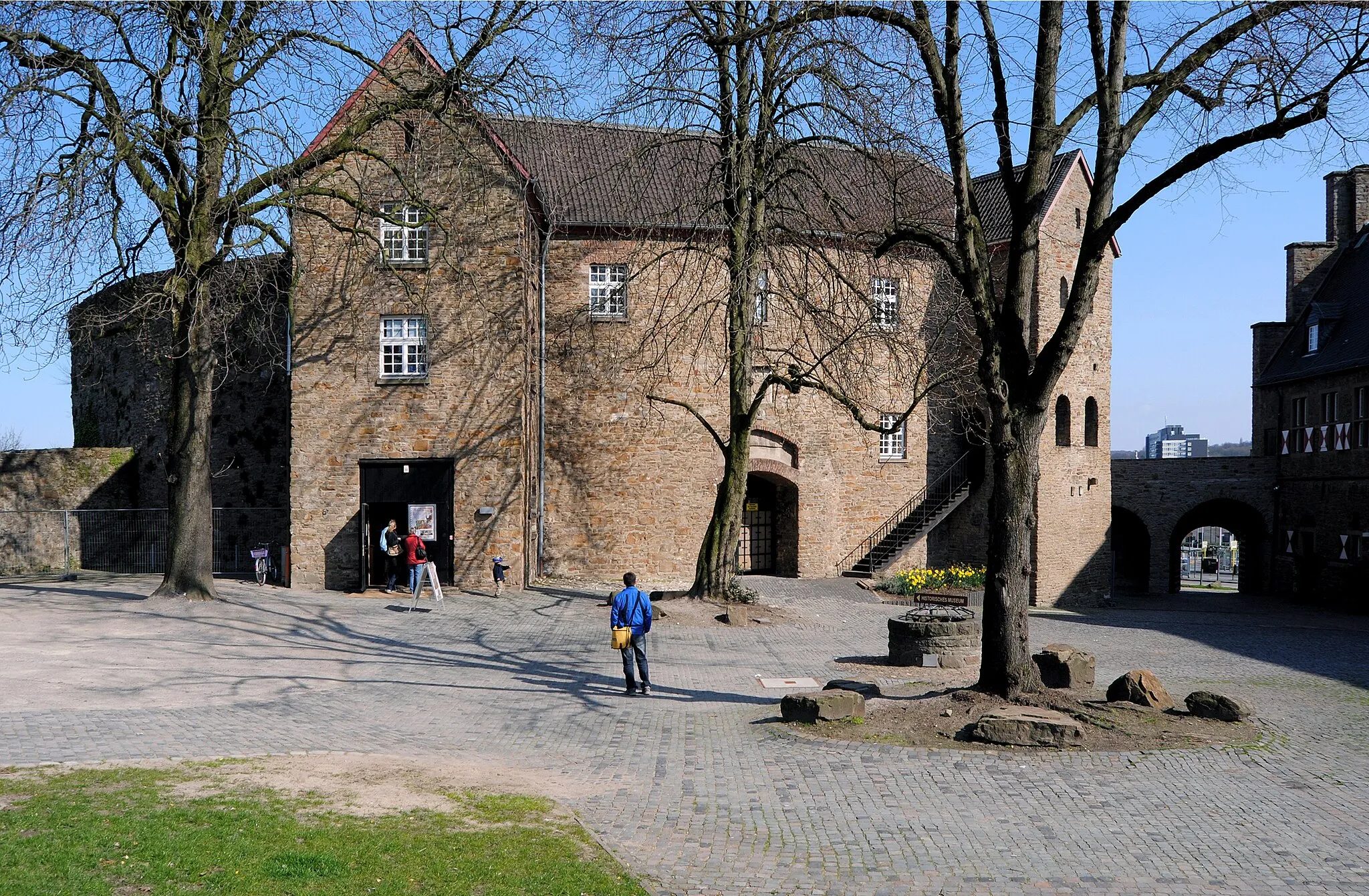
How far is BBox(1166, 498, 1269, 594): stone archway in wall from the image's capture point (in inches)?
1401

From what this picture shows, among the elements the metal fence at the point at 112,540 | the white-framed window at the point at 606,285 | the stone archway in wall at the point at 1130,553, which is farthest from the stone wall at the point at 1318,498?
the metal fence at the point at 112,540

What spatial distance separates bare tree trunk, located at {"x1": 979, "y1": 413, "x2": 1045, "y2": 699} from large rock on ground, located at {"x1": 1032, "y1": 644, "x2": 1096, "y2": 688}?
163 cm

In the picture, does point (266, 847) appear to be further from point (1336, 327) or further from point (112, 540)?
point (1336, 327)

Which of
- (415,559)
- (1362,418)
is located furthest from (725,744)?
(1362,418)

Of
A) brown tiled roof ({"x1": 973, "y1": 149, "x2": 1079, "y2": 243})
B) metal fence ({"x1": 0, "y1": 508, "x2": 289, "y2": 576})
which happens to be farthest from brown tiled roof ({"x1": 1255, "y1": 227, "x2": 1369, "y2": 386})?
metal fence ({"x1": 0, "y1": 508, "x2": 289, "y2": 576})

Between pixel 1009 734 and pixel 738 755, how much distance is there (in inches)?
102

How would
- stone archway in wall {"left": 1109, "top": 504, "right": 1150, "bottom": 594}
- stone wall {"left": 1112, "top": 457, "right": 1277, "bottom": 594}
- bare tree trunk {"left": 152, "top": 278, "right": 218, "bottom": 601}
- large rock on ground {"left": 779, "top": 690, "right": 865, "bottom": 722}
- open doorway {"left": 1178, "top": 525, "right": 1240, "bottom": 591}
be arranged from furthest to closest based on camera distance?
open doorway {"left": 1178, "top": 525, "right": 1240, "bottom": 591}, stone archway in wall {"left": 1109, "top": 504, "right": 1150, "bottom": 594}, stone wall {"left": 1112, "top": 457, "right": 1277, "bottom": 594}, bare tree trunk {"left": 152, "top": 278, "right": 218, "bottom": 601}, large rock on ground {"left": 779, "top": 690, "right": 865, "bottom": 722}

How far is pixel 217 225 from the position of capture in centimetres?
1881

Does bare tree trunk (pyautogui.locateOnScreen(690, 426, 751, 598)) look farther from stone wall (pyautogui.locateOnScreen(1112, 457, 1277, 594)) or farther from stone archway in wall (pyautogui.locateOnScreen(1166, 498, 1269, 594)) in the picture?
stone archway in wall (pyautogui.locateOnScreen(1166, 498, 1269, 594))

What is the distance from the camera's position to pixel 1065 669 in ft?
42.1

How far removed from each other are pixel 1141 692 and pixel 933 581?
12.7 m

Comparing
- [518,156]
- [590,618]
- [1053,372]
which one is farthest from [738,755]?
[518,156]

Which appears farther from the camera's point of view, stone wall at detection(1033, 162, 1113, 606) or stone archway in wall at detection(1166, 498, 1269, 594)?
stone archway in wall at detection(1166, 498, 1269, 594)

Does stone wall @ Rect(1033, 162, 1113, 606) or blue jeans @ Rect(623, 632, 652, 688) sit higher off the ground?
stone wall @ Rect(1033, 162, 1113, 606)
